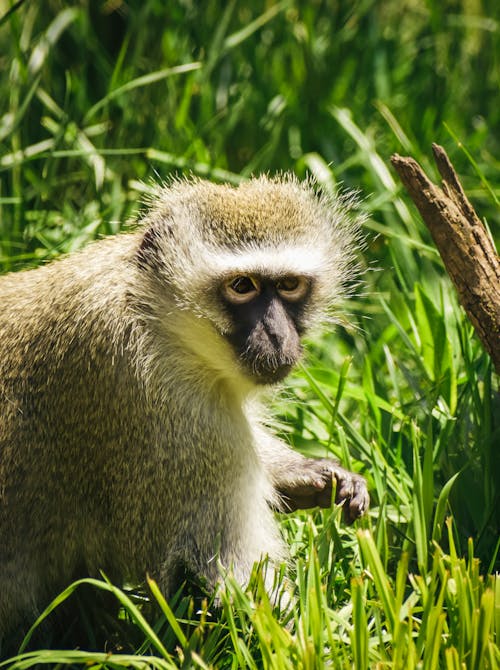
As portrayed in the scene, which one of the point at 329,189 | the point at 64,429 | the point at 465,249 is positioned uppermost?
the point at 329,189

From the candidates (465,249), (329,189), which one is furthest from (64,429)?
(329,189)

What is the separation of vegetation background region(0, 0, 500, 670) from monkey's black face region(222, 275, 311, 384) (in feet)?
1.57

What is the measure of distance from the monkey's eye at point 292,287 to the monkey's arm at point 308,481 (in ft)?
2.10

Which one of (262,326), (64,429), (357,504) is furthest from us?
(357,504)

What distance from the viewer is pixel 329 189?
4.48m

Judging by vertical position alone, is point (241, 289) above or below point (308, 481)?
above

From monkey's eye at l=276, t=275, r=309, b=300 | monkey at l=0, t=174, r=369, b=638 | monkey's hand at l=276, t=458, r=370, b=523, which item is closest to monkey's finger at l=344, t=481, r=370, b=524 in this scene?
monkey's hand at l=276, t=458, r=370, b=523

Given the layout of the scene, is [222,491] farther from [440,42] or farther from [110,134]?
[440,42]

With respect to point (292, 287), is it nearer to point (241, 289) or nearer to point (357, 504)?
point (241, 289)

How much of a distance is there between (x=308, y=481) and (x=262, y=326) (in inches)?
29.1

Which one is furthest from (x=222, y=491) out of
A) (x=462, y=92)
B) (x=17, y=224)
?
(x=462, y=92)

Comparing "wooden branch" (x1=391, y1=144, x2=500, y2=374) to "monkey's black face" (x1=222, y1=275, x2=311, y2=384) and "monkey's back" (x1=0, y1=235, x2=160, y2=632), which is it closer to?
"monkey's black face" (x1=222, y1=275, x2=311, y2=384)

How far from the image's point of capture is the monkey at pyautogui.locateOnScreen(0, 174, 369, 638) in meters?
3.13

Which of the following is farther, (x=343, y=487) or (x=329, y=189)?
(x=329, y=189)
